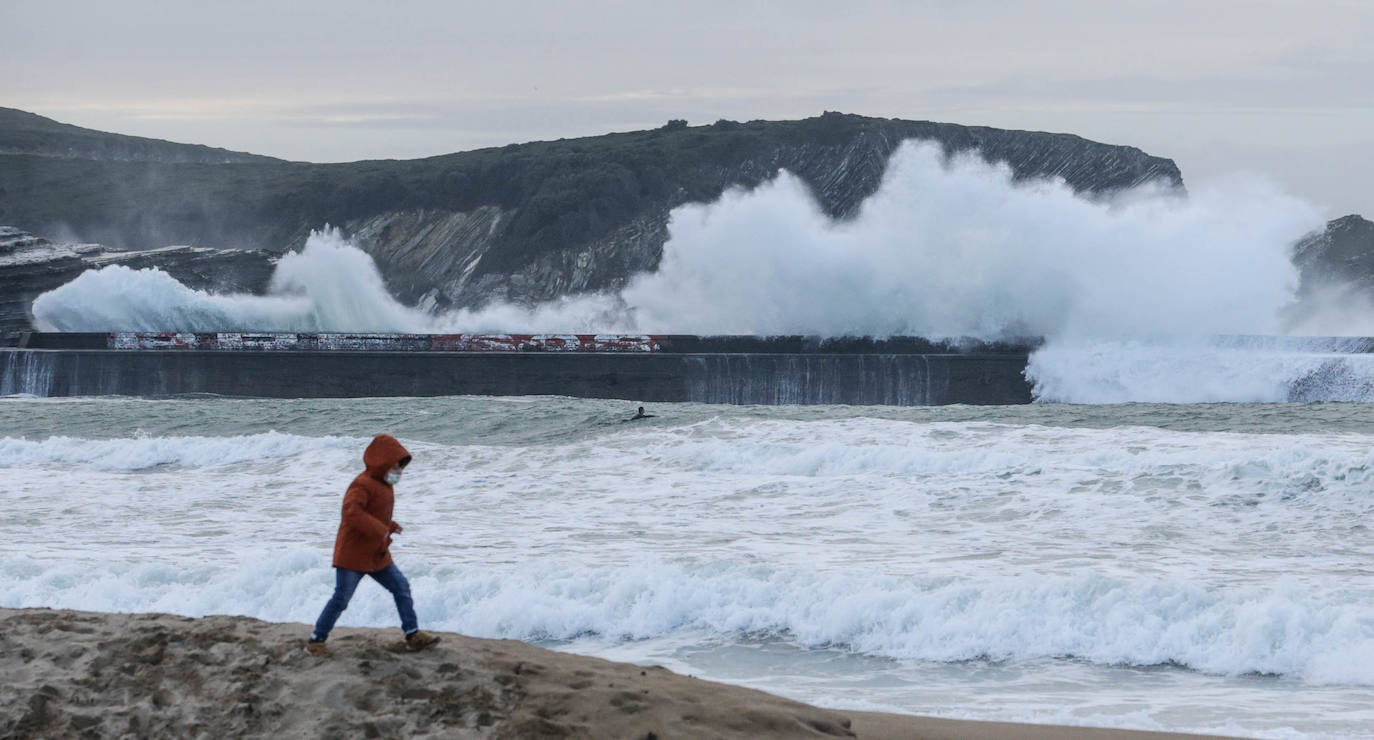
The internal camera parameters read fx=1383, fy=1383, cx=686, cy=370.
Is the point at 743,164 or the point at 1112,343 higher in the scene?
the point at 743,164

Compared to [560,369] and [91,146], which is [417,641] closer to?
[560,369]

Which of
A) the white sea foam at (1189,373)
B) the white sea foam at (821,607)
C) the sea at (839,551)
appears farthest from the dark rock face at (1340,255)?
the white sea foam at (821,607)

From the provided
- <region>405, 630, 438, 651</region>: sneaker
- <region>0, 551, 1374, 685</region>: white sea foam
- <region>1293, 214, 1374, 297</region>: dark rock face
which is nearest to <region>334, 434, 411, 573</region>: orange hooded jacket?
<region>405, 630, 438, 651</region>: sneaker

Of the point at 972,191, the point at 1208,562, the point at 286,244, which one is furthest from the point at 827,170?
the point at 1208,562

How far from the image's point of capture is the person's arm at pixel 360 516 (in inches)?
218

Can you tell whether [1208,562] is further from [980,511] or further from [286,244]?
[286,244]

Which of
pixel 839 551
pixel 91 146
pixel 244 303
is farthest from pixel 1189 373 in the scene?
pixel 91 146

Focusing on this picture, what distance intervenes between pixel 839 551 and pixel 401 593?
540 cm

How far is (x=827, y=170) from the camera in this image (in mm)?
101188

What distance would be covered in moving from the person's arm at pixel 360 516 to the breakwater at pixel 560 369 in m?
25.3

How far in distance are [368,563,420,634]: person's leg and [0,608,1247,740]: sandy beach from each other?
0.12 metres

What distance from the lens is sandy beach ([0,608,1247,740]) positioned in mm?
5086

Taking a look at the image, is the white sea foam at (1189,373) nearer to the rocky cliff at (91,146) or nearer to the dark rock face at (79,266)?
the dark rock face at (79,266)

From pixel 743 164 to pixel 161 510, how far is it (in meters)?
91.9
